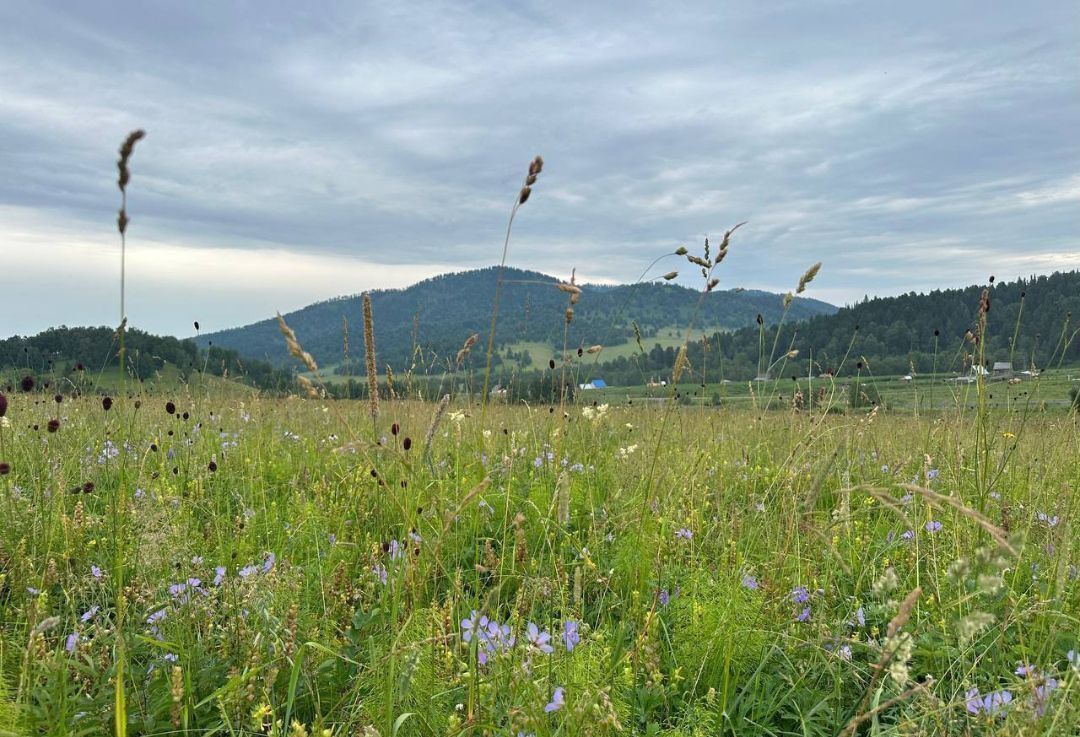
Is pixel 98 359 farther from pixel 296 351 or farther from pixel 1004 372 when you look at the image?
pixel 1004 372

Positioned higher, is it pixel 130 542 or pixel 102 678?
pixel 130 542

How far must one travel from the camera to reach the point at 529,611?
263 cm

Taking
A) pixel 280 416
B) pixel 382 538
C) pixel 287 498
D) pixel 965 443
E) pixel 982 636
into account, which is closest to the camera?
pixel 982 636

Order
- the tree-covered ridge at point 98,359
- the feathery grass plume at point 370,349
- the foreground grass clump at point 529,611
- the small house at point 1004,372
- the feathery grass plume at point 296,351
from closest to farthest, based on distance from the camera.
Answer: the feathery grass plume at point 296,351, the foreground grass clump at point 529,611, the feathery grass plume at point 370,349, the small house at point 1004,372, the tree-covered ridge at point 98,359

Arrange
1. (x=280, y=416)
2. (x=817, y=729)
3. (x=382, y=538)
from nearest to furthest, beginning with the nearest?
(x=817, y=729) → (x=382, y=538) → (x=280, y=416)

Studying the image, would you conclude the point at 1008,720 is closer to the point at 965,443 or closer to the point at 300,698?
the point at 300,698

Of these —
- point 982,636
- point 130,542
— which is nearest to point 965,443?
point 982,636

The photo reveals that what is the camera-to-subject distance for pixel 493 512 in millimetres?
3848

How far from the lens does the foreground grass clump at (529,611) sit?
1872 mm

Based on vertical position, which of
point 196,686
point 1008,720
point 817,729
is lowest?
point 817,729

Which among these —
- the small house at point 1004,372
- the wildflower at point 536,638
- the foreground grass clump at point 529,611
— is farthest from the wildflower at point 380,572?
the small house at point 1004,372

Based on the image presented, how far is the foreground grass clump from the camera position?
1.87 m

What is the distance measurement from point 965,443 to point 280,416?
7.38 metres

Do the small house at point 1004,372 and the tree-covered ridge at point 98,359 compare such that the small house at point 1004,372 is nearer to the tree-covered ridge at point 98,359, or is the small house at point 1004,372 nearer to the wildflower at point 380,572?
the wildflower at point 380,572
